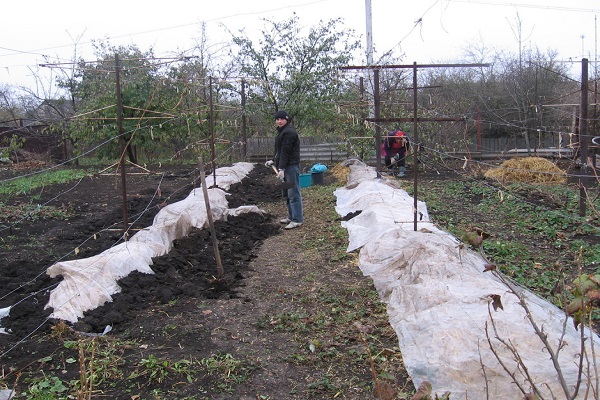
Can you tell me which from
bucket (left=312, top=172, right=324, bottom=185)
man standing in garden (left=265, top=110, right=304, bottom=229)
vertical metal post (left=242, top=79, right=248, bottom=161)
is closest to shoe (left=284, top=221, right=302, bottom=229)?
man standing in garden (left=265, top=110, right=304, bottom=229)

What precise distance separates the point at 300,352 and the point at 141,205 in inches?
252

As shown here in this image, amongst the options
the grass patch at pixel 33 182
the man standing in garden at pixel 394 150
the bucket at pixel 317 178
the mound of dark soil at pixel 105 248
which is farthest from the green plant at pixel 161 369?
the man standing in garden at pixel 394 150

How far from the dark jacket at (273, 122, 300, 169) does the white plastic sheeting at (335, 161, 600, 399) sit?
1.82 metres

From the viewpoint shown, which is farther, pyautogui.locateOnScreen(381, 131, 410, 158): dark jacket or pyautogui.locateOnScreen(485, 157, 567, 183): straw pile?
pyautogui.locateOnScreen(381, 131, 410, 158): dark jacket

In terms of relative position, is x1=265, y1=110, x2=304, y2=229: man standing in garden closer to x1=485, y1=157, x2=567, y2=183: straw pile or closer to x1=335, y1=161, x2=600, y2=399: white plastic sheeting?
x1=335, y1=161, x2=600, y2=399: white plastic sheeting

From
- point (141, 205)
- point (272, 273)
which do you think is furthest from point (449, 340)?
point (141, 205)

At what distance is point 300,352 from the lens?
11.7ft

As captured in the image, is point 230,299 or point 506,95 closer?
point 230,299

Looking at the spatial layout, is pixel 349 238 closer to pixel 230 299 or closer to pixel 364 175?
pixel 230 299

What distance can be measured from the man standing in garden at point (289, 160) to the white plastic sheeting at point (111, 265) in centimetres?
119

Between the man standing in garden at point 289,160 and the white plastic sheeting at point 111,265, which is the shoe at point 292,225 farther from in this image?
the white plastic sheeting at point 111,265

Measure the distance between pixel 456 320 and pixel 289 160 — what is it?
4284 mm

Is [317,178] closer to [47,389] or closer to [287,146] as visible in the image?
[287,146]

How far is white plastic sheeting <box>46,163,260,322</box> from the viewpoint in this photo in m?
4.04
